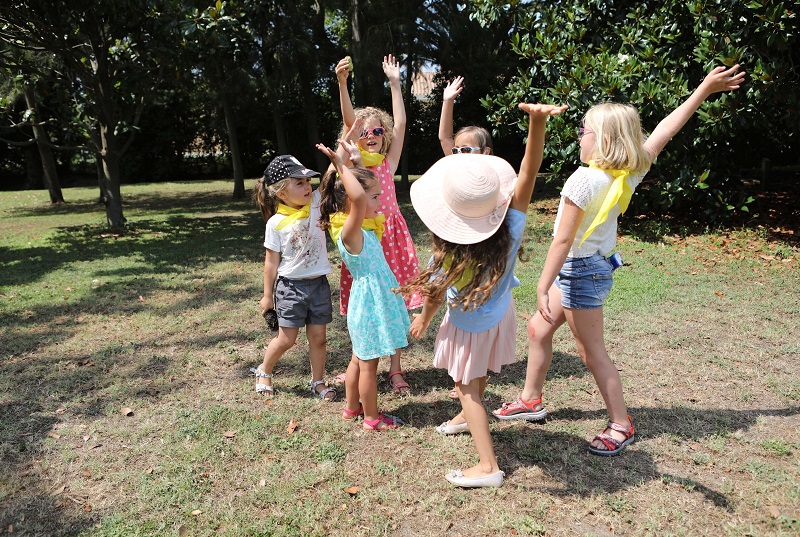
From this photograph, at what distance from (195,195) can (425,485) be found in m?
16.4

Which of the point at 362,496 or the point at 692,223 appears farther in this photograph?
the point at 692,223

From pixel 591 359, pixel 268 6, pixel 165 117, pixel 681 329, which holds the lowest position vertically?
pixel 681 329

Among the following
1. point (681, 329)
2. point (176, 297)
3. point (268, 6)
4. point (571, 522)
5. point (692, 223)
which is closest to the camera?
point (571, 522)

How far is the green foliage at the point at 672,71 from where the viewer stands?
290 inches

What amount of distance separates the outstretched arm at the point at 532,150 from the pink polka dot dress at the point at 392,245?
1422 mm

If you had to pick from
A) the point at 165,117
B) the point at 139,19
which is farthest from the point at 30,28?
the point at 165,117

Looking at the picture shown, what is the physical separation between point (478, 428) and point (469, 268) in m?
0.79

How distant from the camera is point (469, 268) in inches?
107

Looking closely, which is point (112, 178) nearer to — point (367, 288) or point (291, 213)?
point (291, 213)

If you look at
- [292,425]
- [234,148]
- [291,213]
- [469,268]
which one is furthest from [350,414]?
[234,148]

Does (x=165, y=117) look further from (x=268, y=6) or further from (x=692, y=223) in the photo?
(x=692, y=223)

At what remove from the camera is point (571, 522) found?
267 cm

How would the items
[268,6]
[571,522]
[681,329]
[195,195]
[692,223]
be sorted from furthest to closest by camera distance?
[195,195], [268,6], [692,223], [681,329], [571,522]

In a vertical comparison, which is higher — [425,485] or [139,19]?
[139,19]
